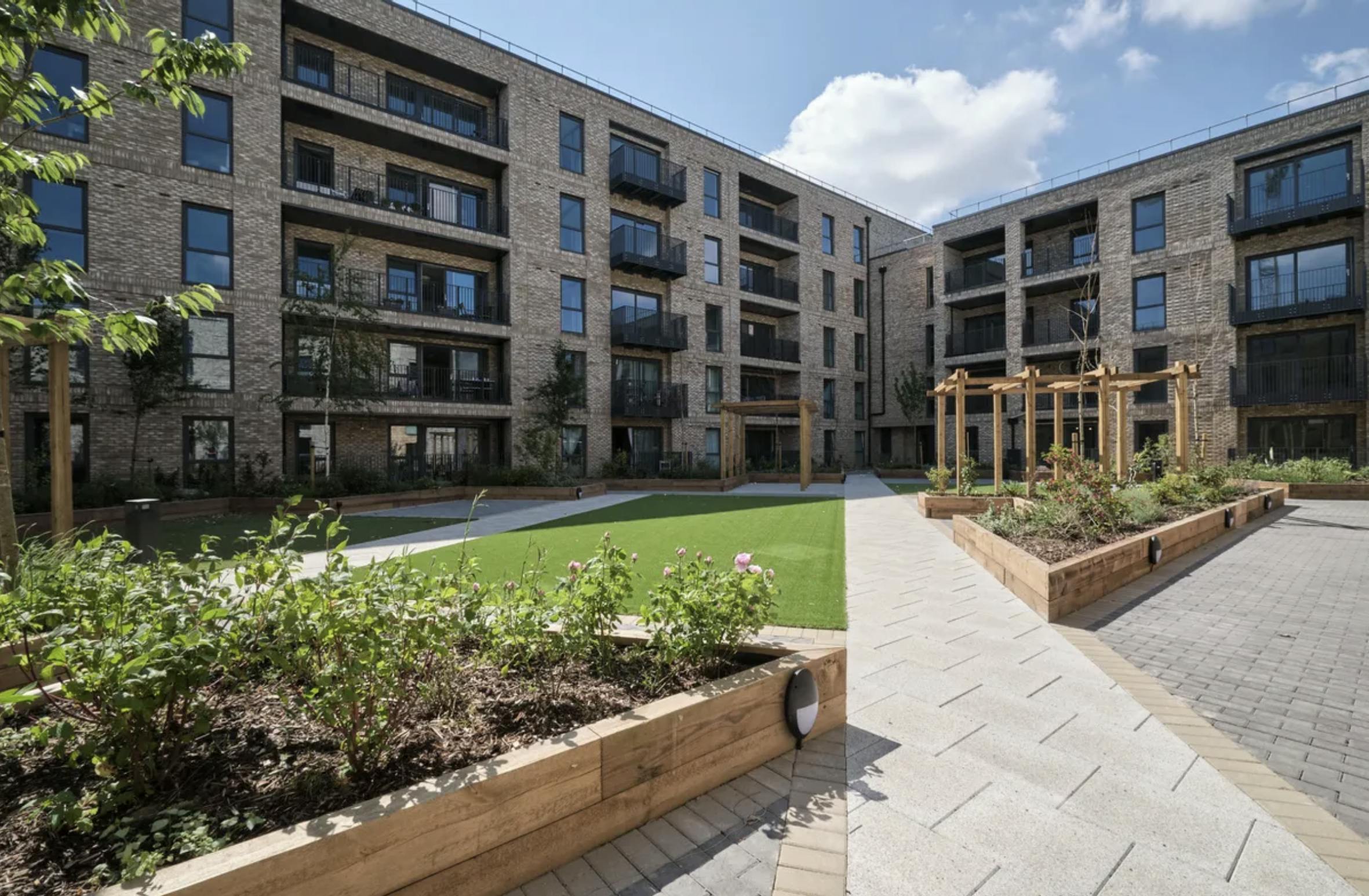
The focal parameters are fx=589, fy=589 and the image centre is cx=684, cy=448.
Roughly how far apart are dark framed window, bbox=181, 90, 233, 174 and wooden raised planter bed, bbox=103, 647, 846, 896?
19.5m

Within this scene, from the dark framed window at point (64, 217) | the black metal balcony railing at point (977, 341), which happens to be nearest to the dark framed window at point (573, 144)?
the dark framed window at point (64, 217)

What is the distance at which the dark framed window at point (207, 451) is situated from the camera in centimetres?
1502

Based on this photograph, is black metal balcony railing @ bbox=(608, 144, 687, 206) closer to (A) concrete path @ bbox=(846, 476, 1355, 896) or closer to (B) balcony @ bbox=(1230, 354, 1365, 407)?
(A) concrete path @ bbox=(846, 476, 1355, 896)

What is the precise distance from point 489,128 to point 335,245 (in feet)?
23.8

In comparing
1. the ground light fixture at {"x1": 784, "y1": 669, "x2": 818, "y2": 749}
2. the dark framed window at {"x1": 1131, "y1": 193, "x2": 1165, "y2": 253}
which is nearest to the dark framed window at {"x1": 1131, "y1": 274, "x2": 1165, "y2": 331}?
the dark framed window at {"x1": 1131, "y1": 193, "x2": 1165, "y2": 253}

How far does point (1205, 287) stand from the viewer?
22.2 m

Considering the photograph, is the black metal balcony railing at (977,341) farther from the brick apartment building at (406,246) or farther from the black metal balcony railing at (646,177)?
the black metal balcony railing at (646,177)

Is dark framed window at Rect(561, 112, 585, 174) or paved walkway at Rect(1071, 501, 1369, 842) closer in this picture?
paved walkway at Rect(1071, 501, 1369, 842)

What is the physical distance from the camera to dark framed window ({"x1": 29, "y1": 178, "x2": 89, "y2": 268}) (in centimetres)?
1375

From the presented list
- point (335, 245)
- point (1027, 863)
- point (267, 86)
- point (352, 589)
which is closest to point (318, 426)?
point (335, 245)

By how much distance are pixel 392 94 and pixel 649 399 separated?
43.5 ft

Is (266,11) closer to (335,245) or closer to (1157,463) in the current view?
(335,245)

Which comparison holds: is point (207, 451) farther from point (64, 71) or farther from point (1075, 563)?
point (1075, 563)

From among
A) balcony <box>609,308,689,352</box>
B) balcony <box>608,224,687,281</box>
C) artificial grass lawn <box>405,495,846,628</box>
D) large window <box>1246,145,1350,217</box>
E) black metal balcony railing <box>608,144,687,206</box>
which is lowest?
→ artificial grass lawn <box>405,495,846,628</box>
